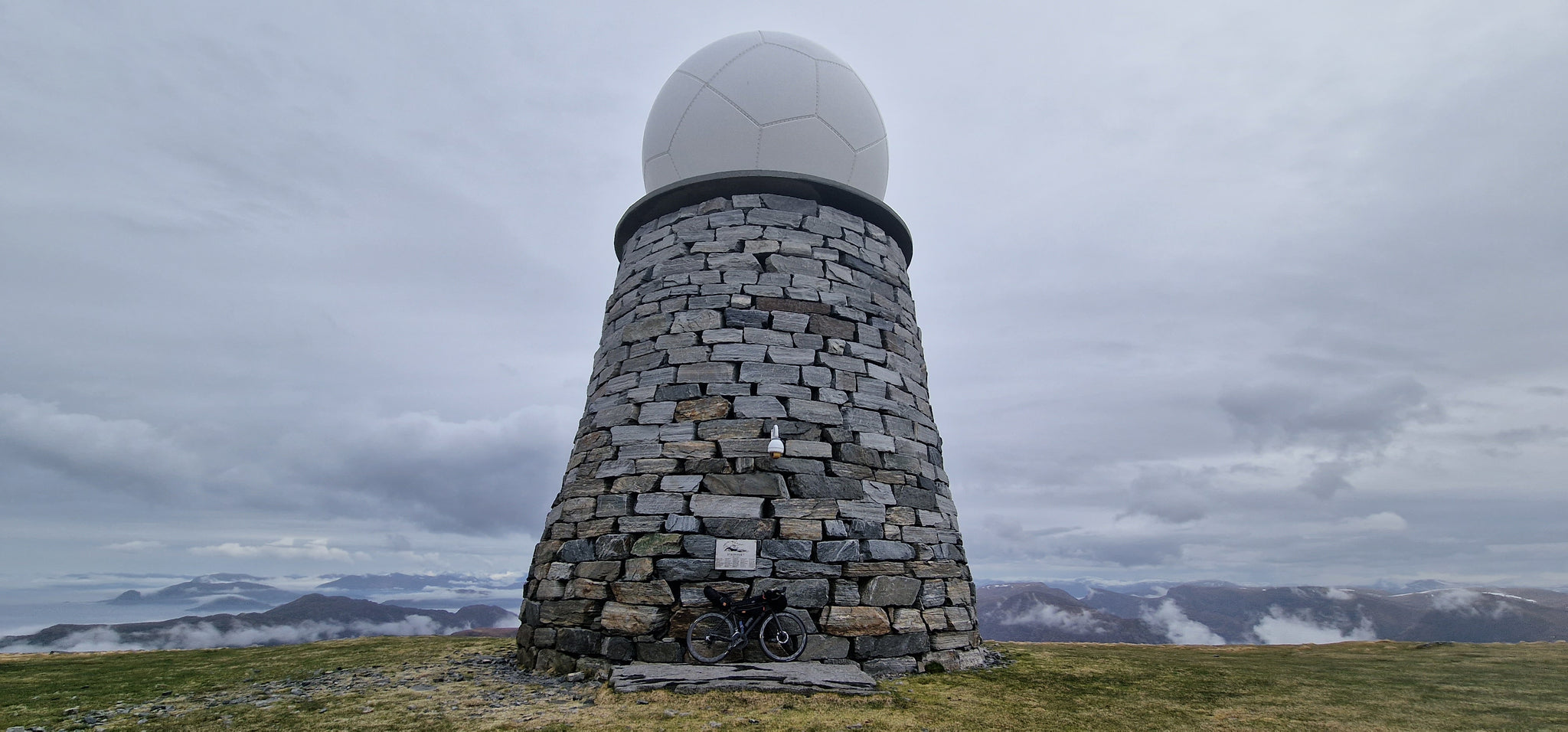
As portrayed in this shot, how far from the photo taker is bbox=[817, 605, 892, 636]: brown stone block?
6.99m

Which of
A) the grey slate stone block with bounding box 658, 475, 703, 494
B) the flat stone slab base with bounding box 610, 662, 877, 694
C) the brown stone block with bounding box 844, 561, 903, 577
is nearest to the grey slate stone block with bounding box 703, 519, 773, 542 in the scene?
the grey slate stone block with bounding box 658, 475, 703, 494

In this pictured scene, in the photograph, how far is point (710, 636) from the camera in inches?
267

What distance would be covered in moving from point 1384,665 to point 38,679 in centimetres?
1453

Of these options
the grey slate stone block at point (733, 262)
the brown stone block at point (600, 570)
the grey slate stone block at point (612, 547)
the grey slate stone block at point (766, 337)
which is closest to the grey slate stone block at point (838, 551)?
the grey slate stone block at point (612, 547)

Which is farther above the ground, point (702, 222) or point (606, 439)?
point (702, 222)

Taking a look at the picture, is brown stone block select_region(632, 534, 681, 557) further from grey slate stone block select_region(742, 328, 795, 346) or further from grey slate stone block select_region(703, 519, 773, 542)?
grey slate stone block select_region(742, 328, 795, 346)

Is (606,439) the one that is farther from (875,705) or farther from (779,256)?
(875,705)

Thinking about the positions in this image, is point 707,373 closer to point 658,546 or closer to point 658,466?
point 658,466

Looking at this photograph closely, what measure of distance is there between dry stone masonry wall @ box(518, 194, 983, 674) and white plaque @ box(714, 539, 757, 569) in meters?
0.06

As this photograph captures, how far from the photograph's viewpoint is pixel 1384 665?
8164 mm

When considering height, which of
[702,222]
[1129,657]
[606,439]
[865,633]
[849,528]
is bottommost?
[1129,657]

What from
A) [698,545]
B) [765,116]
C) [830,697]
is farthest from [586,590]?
[765,116]

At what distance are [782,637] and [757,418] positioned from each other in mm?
2267

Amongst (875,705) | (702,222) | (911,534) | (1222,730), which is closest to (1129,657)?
(911,534)
